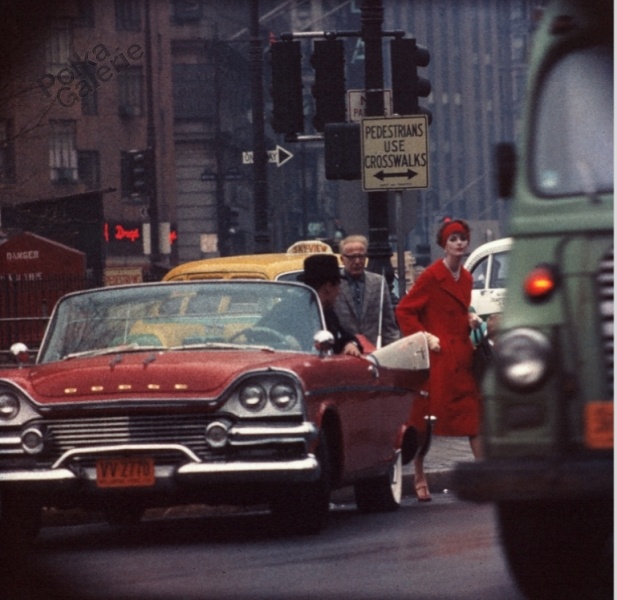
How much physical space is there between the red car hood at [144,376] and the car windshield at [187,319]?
0.36 meters

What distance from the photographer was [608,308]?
6.30m

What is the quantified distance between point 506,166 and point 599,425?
4.36 feet

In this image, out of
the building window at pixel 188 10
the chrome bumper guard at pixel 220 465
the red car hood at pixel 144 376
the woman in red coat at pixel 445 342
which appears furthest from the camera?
the building window at pixel 188 10

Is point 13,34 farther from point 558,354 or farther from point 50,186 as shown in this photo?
point 50,186

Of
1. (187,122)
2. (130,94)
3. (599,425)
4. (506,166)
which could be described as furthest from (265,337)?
(187,122)

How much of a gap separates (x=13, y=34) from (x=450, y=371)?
3.98m

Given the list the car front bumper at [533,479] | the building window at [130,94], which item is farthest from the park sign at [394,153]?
the building window at [130,94]

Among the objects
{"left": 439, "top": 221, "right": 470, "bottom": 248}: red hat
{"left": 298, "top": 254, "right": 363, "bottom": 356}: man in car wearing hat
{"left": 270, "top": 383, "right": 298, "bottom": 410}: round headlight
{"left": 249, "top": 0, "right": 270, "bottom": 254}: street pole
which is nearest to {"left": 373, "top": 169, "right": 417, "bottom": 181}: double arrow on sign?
{"left": 439, "top": 221, "right": 470, "bottom": 248}: red hat

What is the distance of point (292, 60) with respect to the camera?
16.9 m

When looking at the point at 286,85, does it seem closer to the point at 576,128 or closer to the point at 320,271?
the point at 320,271

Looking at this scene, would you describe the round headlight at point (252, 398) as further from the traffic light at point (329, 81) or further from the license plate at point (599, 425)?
the traffic light at point (329, 81)

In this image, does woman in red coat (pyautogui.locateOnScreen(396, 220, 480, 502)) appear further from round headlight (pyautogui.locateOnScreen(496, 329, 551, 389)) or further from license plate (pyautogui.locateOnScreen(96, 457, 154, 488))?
round headlight (pyautogui.locateOnScreen(496, 329, 551, 389))

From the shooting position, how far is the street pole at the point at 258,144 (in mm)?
28438

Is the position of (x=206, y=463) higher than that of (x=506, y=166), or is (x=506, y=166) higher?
(x=506, y=166)
